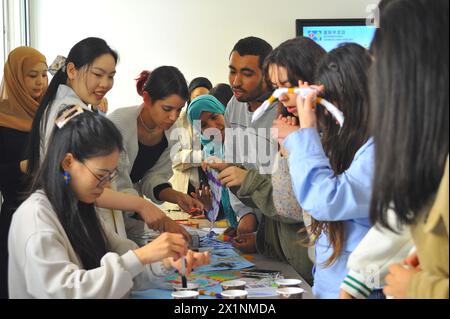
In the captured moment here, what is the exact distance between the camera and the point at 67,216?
167 cm

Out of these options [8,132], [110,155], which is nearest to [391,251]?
[110,155]

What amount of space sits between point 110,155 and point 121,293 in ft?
1.32

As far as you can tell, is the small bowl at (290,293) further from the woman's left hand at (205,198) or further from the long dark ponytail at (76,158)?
the woman's left hand at (205,198)

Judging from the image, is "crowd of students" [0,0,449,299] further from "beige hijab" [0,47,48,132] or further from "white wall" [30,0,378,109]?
"white wall" [30,0,378,109]

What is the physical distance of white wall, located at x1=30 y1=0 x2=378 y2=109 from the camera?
5215 mm

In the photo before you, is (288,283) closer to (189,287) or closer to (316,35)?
(189,287)

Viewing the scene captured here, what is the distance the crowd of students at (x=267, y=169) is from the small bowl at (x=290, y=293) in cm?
9

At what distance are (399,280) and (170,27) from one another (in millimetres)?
4483

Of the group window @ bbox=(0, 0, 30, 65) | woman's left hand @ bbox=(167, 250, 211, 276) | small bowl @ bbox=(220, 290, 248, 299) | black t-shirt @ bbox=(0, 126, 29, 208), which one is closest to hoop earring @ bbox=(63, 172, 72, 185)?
woman's left hand @ bbox=(167, 250, 211, 276)

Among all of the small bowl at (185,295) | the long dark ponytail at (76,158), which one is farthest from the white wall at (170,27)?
the small bowl at (185,295)

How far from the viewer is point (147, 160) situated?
2787 millimetres

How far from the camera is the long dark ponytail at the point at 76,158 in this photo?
1.67m

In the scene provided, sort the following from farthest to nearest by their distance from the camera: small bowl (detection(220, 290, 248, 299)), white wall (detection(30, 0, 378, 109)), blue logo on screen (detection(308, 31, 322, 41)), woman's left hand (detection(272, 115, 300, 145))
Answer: blue logo on screen (detection(308, 31, 322, 41)) → white wall (detection(30, 0, 378, 109)) → woman's left hand (detection(272, 115, 300, 145)) → small bowl (detection(220, 290, 248, 299))

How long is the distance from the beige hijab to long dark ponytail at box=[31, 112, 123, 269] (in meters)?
1.05
